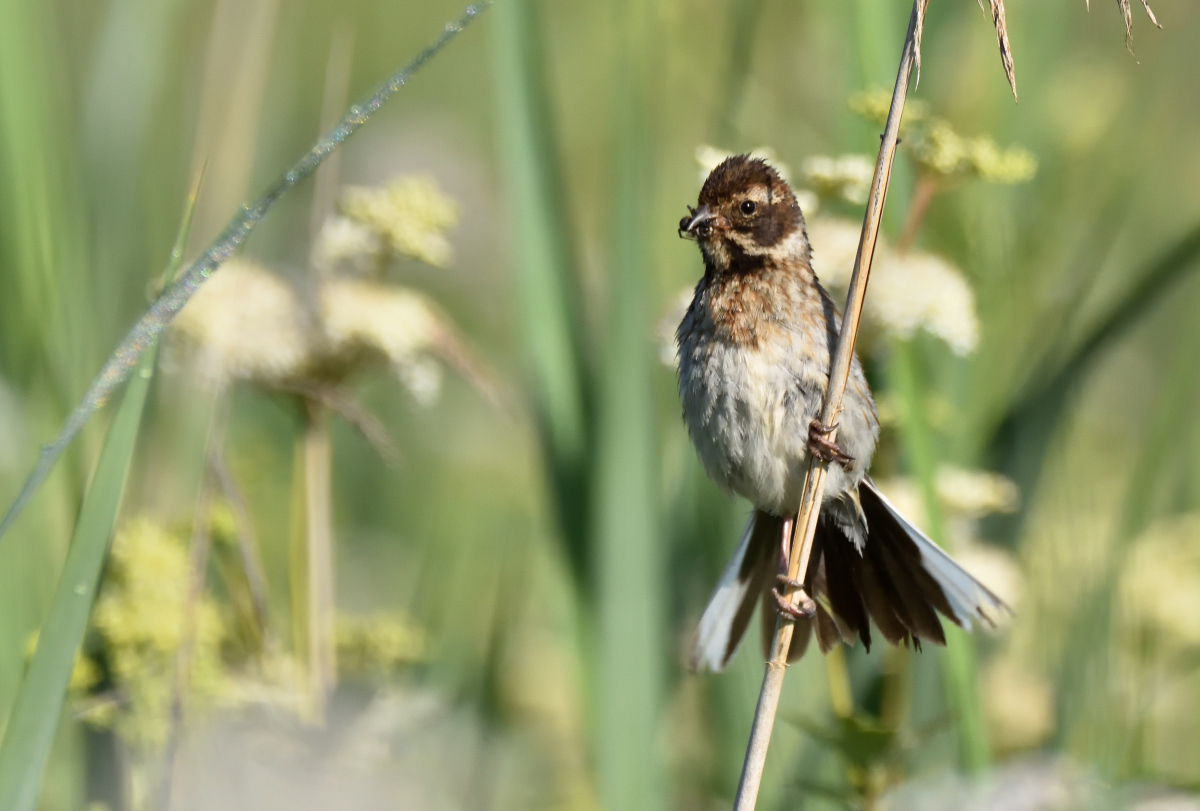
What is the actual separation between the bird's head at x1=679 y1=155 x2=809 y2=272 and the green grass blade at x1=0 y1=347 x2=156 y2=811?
1067 millimetres

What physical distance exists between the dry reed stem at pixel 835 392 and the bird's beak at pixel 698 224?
507 millimetres

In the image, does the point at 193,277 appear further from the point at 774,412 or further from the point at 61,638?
the point at 774,412

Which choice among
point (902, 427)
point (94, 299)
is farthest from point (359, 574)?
point (902, 427)

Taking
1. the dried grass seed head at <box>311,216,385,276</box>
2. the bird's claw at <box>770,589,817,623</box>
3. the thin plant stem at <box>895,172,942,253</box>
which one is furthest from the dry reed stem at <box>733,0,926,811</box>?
the dried grass seed head at <box>311,216,385,276</box>

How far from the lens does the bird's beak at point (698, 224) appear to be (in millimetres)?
2311

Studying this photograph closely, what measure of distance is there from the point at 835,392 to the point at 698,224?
592mm

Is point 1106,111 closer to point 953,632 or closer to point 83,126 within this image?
point 953,632

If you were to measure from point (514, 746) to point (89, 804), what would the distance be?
102 cm

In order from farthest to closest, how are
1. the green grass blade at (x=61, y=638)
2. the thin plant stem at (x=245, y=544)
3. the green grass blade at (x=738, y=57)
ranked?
the green grass blade at (x=738, y=57) < the thin plant stem at (x=245, y=544) < the green grass blade at (x=61, y=638)

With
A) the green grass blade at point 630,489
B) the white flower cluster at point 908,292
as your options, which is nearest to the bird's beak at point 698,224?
the green grass blade at point 630,489

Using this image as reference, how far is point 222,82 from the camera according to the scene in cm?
294

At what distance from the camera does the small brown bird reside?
90.7 inches

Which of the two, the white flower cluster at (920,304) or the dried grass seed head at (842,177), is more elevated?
the dried grass seed head at (842,177)

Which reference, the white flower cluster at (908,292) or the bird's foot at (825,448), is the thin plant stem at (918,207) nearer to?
the white flower cluster at (908,292)
